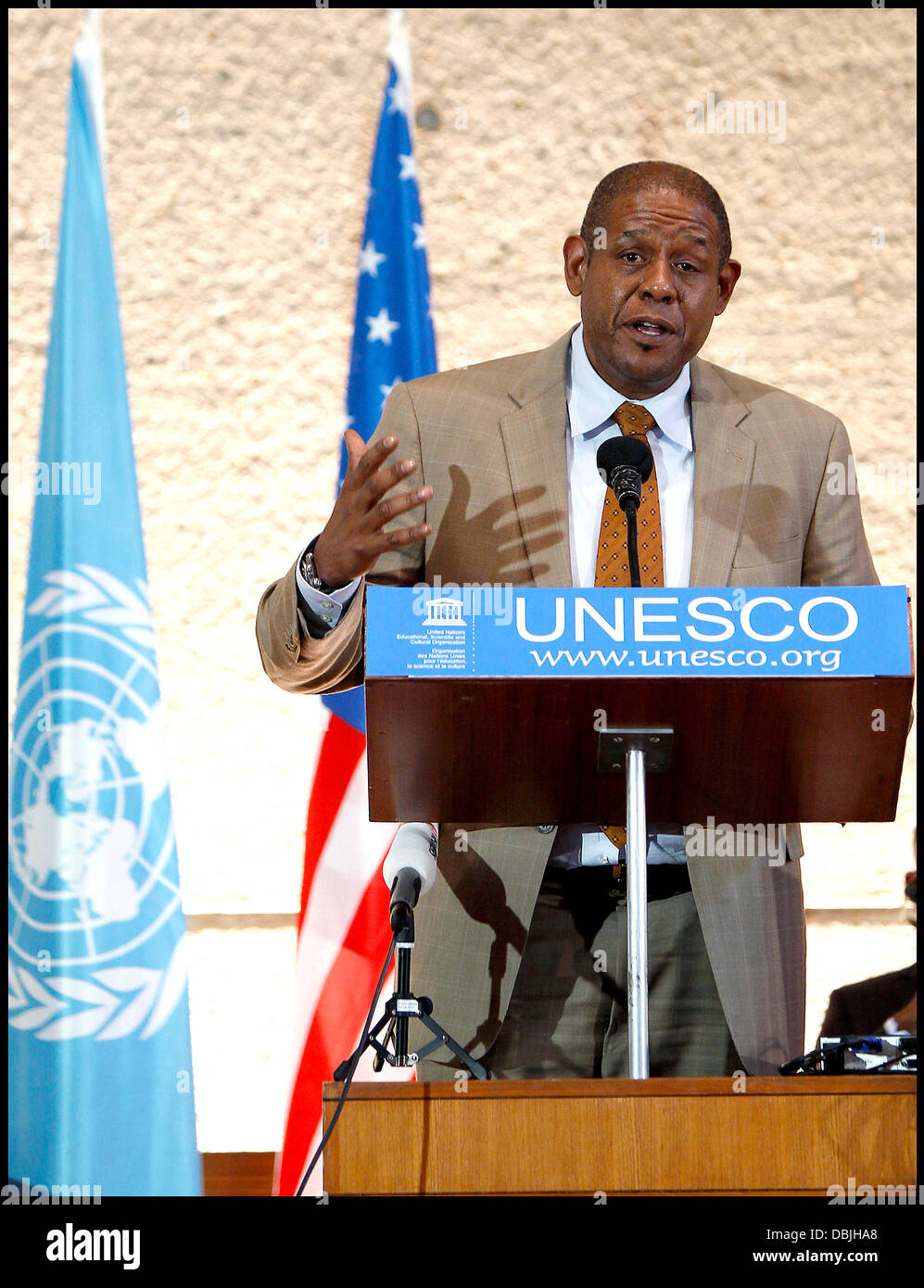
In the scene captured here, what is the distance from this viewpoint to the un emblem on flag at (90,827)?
10.5 feet

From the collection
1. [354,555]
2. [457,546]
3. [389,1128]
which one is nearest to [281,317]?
[457,546]

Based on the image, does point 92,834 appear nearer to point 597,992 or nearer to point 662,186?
point 597,992

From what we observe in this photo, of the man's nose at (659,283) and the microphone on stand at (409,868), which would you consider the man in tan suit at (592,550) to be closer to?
the man's nose at (659,283)

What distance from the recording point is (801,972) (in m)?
1.85

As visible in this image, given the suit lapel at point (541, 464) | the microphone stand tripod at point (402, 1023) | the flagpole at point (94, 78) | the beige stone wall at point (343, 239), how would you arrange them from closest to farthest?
the microphone stand tripod at point (402, 1023) → the suit lapel at point (541, 464) → the flagpole at point (94, 78) → the beige stone wall at point (343, 239)

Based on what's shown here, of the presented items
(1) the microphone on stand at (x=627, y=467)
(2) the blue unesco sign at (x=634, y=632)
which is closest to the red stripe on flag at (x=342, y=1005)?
(1) the microphone on stand at (x=627, y=467)

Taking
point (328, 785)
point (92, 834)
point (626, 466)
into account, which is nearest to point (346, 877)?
point (328, 785)

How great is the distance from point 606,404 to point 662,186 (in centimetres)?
35

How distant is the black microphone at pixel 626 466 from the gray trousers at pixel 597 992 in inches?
21.1

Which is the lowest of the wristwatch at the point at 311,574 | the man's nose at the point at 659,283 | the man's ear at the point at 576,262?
the wristwatch at the point at 311,574

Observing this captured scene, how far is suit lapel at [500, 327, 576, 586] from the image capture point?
1927mm

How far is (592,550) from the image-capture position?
199 cm

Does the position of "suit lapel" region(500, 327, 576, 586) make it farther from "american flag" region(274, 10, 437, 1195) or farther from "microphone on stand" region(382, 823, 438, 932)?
"american flag" region(274, 10, 437, 1195)

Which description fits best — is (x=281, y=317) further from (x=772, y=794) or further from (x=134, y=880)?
(x=772, y=794)
